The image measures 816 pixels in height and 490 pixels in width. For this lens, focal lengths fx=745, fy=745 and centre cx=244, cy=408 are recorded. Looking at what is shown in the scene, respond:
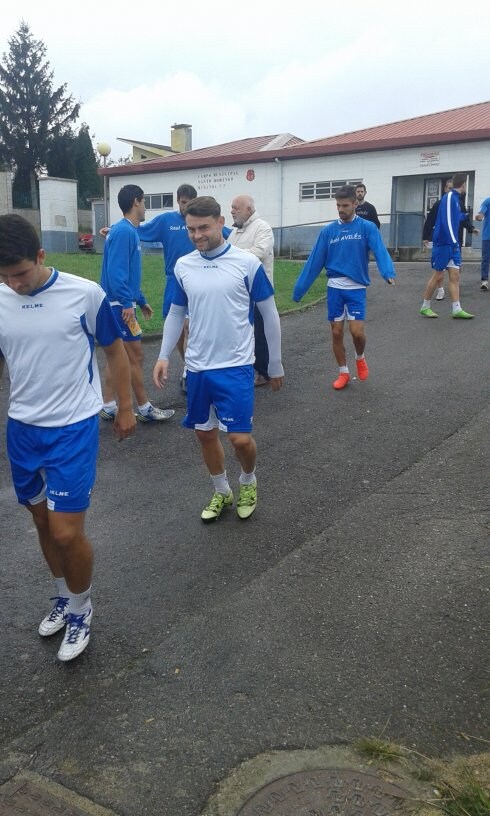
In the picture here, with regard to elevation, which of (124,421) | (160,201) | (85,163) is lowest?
(124,421)

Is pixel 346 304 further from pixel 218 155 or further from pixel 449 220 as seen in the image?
pixel 218 155

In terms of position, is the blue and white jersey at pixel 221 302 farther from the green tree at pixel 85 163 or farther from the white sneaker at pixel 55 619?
the green tree at pixel 85 163

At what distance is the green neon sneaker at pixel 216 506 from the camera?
196 inches

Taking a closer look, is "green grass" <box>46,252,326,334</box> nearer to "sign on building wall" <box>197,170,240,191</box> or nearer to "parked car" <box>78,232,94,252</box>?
"sign on building wall" <box>197,170,240,191</box>

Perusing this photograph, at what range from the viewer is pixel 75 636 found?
3.51 meters

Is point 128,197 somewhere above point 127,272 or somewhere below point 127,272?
above

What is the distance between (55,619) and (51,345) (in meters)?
1.40

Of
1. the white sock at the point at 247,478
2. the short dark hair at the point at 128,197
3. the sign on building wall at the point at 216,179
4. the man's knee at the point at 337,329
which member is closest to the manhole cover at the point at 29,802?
the white sock at the point at 247,478

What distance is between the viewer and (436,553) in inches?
172

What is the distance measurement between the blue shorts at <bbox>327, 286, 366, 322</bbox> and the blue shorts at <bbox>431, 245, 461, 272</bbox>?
4.03 m

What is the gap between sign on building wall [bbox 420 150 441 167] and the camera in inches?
954

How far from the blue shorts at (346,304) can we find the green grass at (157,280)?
370 cm

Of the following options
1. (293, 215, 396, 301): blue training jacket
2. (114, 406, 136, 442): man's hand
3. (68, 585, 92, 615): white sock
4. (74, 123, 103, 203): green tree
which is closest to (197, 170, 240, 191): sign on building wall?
(293, 215, 396, 301): blue training jacket

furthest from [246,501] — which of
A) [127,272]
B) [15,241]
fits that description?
[127,272]
